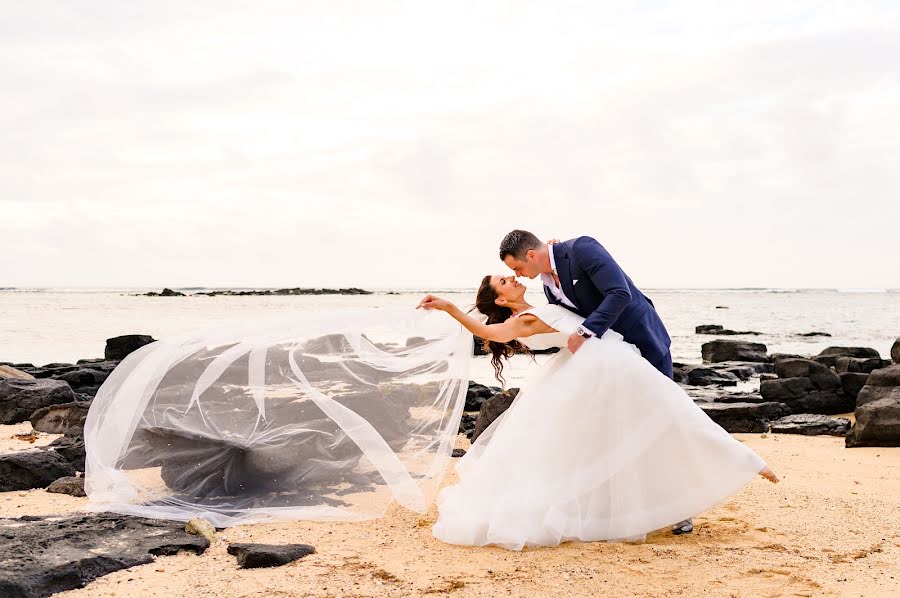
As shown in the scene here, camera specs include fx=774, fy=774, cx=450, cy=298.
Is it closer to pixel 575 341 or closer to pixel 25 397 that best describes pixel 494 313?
pixel 575 341

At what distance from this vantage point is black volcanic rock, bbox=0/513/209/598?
156 inches

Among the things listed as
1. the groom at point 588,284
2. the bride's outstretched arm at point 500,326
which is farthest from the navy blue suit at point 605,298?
the bride's outstretched arm at point 500,326

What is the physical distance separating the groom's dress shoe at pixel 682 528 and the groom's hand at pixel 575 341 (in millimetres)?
1375

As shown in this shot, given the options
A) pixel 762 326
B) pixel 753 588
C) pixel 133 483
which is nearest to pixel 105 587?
pixel 133 483

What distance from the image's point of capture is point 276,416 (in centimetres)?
597

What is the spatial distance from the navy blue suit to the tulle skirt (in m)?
0.24

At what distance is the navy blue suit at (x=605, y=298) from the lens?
202 inches

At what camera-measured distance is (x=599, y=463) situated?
16.6 feet

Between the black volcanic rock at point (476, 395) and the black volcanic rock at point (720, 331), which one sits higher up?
the black volcanic rock at point (720, 331)

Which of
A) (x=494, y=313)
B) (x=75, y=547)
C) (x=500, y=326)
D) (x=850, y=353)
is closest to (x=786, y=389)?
(x=850, y=353)

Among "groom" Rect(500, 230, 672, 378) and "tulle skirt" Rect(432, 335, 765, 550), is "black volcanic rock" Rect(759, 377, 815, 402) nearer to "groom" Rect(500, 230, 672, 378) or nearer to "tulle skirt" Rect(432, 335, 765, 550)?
"groom" Rect(500, 230, 672, 378)

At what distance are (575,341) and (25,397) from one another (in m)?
8.22

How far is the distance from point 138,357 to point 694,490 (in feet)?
14.1

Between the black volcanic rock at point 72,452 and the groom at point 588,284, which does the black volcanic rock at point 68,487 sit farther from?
the groom at point 588,284
